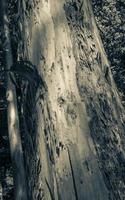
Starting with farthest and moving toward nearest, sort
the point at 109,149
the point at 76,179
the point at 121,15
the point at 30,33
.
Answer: the point at 121,15
the point at 30,33
the point at 109,149
the point at 76,179

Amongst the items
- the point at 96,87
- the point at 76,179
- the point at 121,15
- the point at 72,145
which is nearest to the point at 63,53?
the point at 96,87

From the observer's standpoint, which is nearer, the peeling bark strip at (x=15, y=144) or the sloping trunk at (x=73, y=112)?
the sloping trunk at (x=73, y=112)

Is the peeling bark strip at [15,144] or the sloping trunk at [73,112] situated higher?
the peeling bark strip at [15,144]

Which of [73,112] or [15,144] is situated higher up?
[15,144]

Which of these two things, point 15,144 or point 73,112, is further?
point 15,144

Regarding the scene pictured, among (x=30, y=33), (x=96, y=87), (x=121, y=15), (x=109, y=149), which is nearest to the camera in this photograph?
(x=109, y=149)

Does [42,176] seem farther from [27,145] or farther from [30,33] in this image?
[30,33]

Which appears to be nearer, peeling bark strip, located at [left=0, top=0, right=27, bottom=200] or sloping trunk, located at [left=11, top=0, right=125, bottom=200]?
sloping trunk, located at [left=11, top=0, right=125, bottom=200]

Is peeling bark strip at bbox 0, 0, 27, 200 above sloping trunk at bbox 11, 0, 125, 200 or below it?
above
